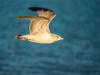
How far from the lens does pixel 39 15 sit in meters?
3.28

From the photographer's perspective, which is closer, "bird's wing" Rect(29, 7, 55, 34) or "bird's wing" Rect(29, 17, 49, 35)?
"bird's wing" Rect(29, 7, 55, 34)

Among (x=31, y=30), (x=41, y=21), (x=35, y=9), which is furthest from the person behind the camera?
(x=31, y=30)

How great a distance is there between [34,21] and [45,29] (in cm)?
15

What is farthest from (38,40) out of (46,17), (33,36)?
(46,17)

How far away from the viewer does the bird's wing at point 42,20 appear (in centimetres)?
323

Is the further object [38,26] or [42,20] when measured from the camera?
[38,26]

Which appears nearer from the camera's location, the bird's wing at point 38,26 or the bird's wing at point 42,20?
the bird's wing at point 42,20

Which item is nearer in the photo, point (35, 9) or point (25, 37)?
point (35, 9)

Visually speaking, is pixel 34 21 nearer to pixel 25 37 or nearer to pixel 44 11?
pixel 25 37

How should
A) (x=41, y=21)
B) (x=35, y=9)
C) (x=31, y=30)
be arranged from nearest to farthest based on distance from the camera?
1. (x=35, y=9)
2. (x=41, y=21)
3. (x=31, y=30)

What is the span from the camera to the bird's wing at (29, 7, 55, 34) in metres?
3.23

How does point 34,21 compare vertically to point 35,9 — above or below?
above

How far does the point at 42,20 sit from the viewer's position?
138 inches

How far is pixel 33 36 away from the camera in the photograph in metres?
3.89
